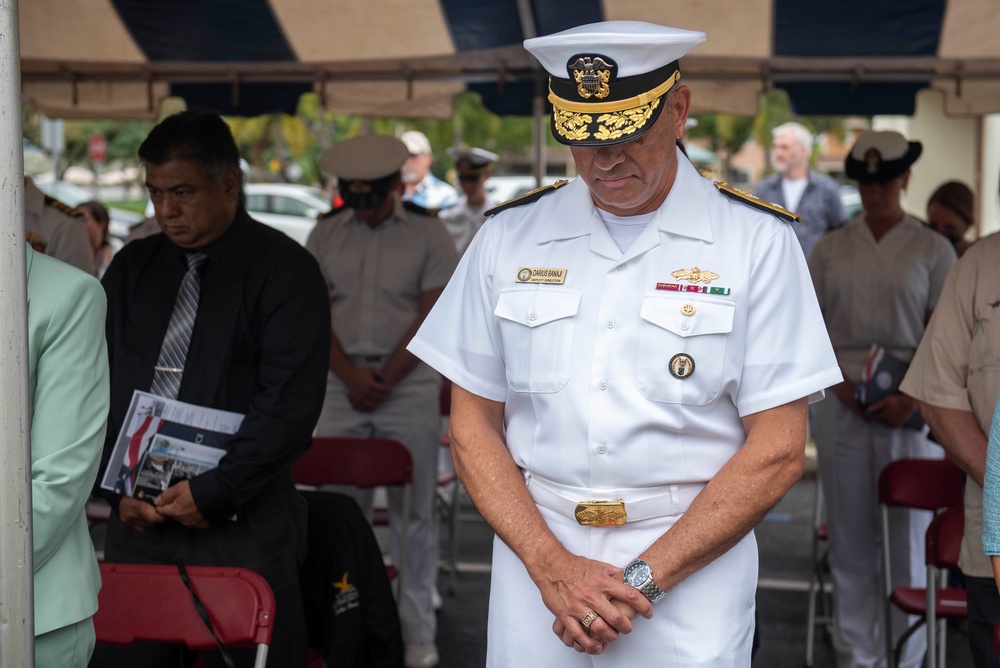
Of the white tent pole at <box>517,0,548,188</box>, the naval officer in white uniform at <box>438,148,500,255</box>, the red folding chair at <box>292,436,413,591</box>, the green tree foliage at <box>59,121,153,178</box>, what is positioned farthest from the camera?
the green tree foliage at <box>59,121,153,178</box>

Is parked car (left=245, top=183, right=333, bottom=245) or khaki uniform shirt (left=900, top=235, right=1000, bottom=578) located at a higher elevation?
parked car (left=245, top=183, right=333, bottom=245)

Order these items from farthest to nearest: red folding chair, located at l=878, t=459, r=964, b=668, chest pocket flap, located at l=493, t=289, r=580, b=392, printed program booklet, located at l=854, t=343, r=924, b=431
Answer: printed program booklet, located at l=854, t=343, r=924, b=431 < red folding chair, located at l=878, t=459, r=964, b=668 < chest pocket flap, located at l=493, t=289, r=580, b=392

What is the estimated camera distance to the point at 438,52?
5949 millimetres

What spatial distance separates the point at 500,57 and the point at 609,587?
163 inches

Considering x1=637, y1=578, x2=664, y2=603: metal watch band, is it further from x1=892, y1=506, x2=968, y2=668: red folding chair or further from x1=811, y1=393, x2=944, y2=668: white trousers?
x1=811, y1=393, x2=944, y2=668: white trousers

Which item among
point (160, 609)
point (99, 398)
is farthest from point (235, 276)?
point (99, 398)

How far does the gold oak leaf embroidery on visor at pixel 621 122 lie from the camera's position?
219 centimetres

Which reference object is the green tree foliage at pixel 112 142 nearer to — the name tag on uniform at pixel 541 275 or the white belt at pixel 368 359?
the white belt at pixel 368 359

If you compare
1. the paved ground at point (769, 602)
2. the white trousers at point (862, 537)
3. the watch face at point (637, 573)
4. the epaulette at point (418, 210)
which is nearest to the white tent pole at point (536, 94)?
the epaulette at point (418, 210)

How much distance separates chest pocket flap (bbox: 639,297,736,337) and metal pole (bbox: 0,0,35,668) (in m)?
1.12

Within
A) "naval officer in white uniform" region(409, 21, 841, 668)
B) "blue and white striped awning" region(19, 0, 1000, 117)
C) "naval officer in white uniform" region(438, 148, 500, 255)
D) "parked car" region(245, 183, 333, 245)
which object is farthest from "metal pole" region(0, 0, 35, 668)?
"parked car" region(245, 183, 333, 245)

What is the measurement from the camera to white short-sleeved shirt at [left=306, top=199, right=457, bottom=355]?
522cm

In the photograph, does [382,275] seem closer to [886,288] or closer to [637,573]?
[886,288]

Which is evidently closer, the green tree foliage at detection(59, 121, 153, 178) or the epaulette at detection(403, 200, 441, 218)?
the epaulette at detection(403, 200, 441, 218)
